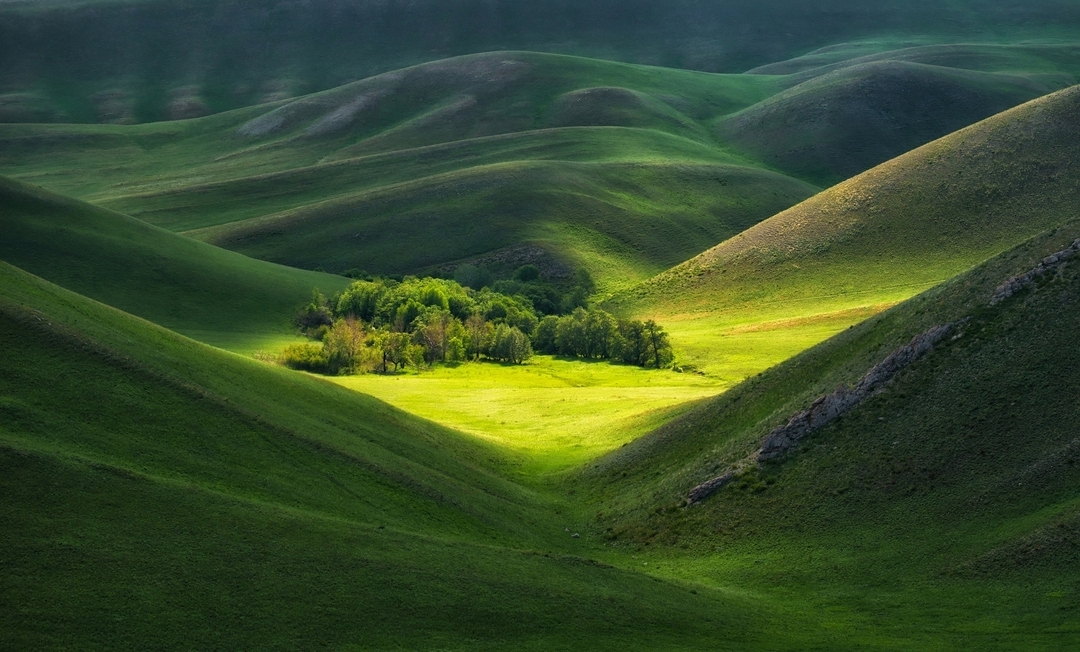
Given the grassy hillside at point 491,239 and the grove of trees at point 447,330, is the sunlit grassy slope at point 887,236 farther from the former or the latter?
the grassy hillside at point 491,239

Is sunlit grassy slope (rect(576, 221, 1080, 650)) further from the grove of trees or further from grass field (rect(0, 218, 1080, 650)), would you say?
the grove of trees

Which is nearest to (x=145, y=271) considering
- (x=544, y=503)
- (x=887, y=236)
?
(x=544, y=503)

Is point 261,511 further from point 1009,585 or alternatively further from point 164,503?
point 1009,585

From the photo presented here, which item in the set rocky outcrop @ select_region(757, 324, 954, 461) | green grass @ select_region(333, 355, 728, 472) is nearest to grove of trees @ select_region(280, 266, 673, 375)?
green grass @ select_region(333, 355, 728, 472)

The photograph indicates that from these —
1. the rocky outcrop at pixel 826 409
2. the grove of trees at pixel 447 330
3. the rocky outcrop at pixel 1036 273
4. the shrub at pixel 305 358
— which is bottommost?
the rocky outcrop at pixel 826 409

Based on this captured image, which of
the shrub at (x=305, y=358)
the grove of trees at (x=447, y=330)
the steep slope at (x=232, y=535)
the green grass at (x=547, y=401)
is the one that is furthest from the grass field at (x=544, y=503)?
the grove of trees at (x=447, y=330)

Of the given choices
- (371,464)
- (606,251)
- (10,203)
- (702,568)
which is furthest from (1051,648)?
(606,251)
